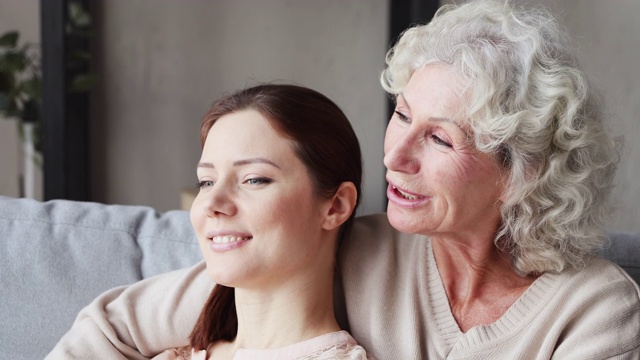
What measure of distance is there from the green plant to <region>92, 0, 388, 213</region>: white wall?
0.97ft

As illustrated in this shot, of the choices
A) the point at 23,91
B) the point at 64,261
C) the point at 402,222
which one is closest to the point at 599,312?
the point at 402,222

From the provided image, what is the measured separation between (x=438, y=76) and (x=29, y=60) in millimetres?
2787

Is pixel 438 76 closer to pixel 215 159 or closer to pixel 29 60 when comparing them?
pixel 215 159

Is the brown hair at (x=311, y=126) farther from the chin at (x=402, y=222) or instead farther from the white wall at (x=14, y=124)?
the white wall at (x=14, y=124)

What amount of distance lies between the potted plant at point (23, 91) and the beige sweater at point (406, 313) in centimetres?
222

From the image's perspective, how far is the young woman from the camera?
5.31 feet

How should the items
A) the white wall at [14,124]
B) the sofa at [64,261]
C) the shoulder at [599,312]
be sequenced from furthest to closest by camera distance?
the white wall at [14,124] → the sofa at [64,261] → the shoulder at [599,312]

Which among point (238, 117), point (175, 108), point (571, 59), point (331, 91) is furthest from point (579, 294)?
point (175, 108)

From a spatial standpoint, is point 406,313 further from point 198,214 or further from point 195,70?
point 195,70

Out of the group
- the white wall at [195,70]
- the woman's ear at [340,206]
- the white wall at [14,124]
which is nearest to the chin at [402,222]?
the woman's ear at [340,206]

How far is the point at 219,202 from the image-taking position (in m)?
1.61

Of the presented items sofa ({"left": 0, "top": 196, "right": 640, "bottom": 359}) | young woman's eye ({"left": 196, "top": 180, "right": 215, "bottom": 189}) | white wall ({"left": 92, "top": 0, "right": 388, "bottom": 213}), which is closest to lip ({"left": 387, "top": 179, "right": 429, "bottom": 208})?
young woman's eye ({"left": 196, "top": 180, "right": 215, "bottom": 189})

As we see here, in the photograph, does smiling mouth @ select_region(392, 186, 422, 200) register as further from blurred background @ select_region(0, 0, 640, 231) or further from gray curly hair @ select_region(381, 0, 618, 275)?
blurred background @ select_region(0, 0, 640, 231)

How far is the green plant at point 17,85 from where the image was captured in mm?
3887
